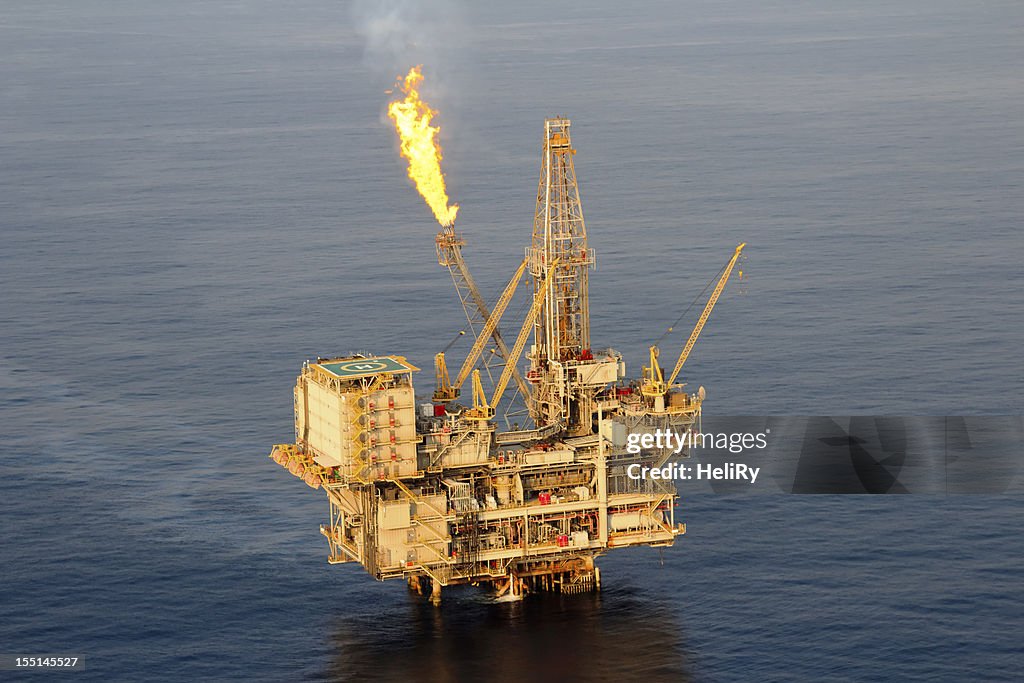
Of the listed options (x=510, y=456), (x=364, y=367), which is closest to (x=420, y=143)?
(x=364, y=367)

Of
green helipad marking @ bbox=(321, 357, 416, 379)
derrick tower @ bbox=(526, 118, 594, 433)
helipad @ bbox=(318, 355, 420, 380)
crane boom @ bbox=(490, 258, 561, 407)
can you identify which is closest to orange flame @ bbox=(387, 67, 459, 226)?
derrick tower @ bbox=(526, 118, 594, 433)

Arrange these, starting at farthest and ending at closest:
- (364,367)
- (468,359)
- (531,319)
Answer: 1. (468,359)
2. (531,319)
3. (364,367)

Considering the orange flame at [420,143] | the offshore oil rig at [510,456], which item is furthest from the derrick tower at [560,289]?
the orange flame at [420,143]

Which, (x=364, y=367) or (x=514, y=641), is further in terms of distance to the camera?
(x=364, y=367)

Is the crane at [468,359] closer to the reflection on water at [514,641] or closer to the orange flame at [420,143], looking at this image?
the orange flame at [420,143]

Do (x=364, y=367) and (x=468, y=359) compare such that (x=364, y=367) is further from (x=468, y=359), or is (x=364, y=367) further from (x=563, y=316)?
(x=563, y=316)

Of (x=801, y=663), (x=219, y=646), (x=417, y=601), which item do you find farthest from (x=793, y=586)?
(x=219, y=646)

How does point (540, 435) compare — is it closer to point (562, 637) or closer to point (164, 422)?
point (562, 637)
